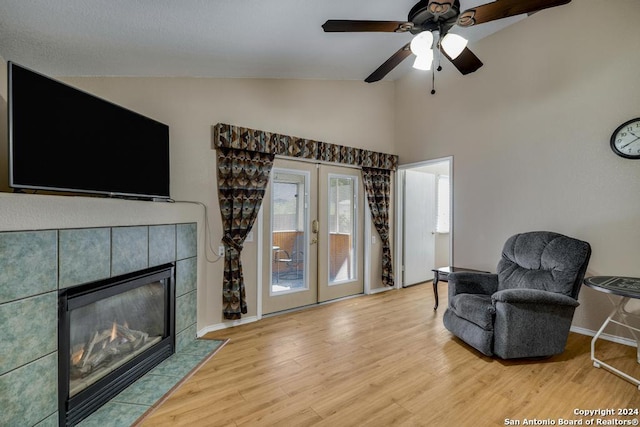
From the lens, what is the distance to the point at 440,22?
2072mm

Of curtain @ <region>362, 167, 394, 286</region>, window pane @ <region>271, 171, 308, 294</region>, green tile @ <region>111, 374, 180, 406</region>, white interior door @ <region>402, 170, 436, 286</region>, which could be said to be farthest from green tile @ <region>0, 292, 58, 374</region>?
white interior door @ <region>402, 170, 436, 286</region>

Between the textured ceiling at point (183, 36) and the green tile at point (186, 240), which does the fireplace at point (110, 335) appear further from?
the textured ceiling at point (183, 36)

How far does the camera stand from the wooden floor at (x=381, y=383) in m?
1.83

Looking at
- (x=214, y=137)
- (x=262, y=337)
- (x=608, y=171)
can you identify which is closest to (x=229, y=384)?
(x=262, y=337)

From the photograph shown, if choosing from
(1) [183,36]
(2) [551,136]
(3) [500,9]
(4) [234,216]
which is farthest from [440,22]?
(4) [234,216]

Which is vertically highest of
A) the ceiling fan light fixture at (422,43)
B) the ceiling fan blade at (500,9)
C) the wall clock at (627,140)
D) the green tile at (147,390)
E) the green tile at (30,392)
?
the ceiling fan blade at (500,9)

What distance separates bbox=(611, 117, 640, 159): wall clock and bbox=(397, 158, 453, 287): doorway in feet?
6.41

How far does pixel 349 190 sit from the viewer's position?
443cm

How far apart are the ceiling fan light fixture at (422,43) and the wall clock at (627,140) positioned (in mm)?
2233

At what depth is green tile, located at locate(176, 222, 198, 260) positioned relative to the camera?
105 inches

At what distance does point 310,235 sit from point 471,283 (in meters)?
2.00

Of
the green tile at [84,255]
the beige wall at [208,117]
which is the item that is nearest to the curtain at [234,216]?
the beige wall at [208,117]

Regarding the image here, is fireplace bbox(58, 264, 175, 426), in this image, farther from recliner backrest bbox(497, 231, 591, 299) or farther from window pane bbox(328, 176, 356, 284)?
recliner backrest bbox(497, 231, 591, 299)

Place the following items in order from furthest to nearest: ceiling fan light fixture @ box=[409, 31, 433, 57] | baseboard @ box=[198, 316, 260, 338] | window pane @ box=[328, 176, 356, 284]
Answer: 1. window pane @ box=[328, 176, 356, 284]
2. baseboard @ box=[198, 316, 260, 338]
3. ceiling fan light fixture @ box=[409, 31, 433, 57]
